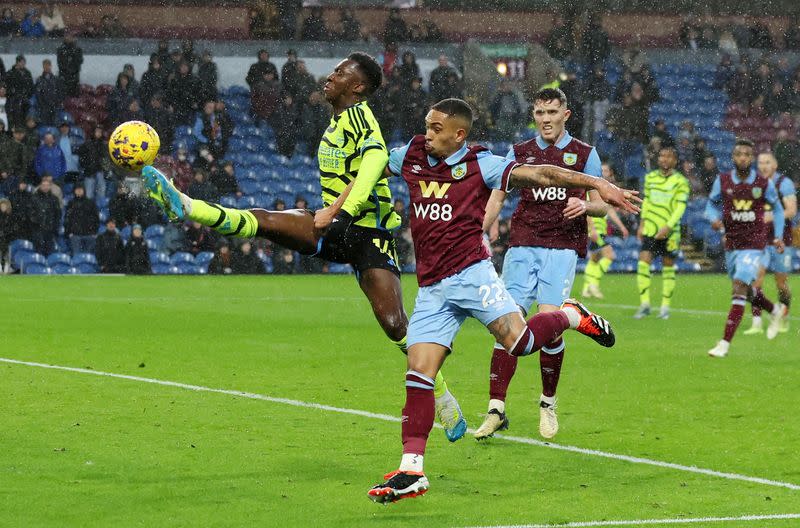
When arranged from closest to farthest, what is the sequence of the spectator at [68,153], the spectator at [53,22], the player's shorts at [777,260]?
the player's shorts at [777,260] → the spectator at [68,153] → the spectator at [53,22]

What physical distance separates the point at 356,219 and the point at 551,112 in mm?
1723

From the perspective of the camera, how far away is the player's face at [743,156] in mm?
14727

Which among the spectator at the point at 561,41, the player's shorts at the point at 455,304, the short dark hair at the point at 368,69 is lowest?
the player's shorts at the point at 455,304

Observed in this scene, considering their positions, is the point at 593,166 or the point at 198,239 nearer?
the point at 593,166

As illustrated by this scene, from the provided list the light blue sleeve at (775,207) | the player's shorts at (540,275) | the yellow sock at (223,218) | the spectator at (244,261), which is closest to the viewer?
the yellow sock at (223,218)

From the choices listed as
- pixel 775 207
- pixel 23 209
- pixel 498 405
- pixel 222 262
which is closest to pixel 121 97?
pixel 23 209

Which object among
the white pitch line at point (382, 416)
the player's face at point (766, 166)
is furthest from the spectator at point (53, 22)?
the white pitch line at point (382, 416)

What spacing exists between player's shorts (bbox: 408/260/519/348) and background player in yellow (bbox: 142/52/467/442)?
0.98 meters

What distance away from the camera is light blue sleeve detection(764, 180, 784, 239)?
15.2 metres

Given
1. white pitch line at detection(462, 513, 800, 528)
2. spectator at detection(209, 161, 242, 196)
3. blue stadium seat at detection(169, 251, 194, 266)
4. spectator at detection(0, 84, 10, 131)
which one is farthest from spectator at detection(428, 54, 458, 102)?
white pitch line at detection(462, 513, 800, 528)

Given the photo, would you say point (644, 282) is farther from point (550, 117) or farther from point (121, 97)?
point (121, 97)

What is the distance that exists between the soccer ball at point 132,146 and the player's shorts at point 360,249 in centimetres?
131

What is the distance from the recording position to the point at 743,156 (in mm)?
14789

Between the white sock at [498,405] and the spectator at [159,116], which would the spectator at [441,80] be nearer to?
the spectator at [159,116]
